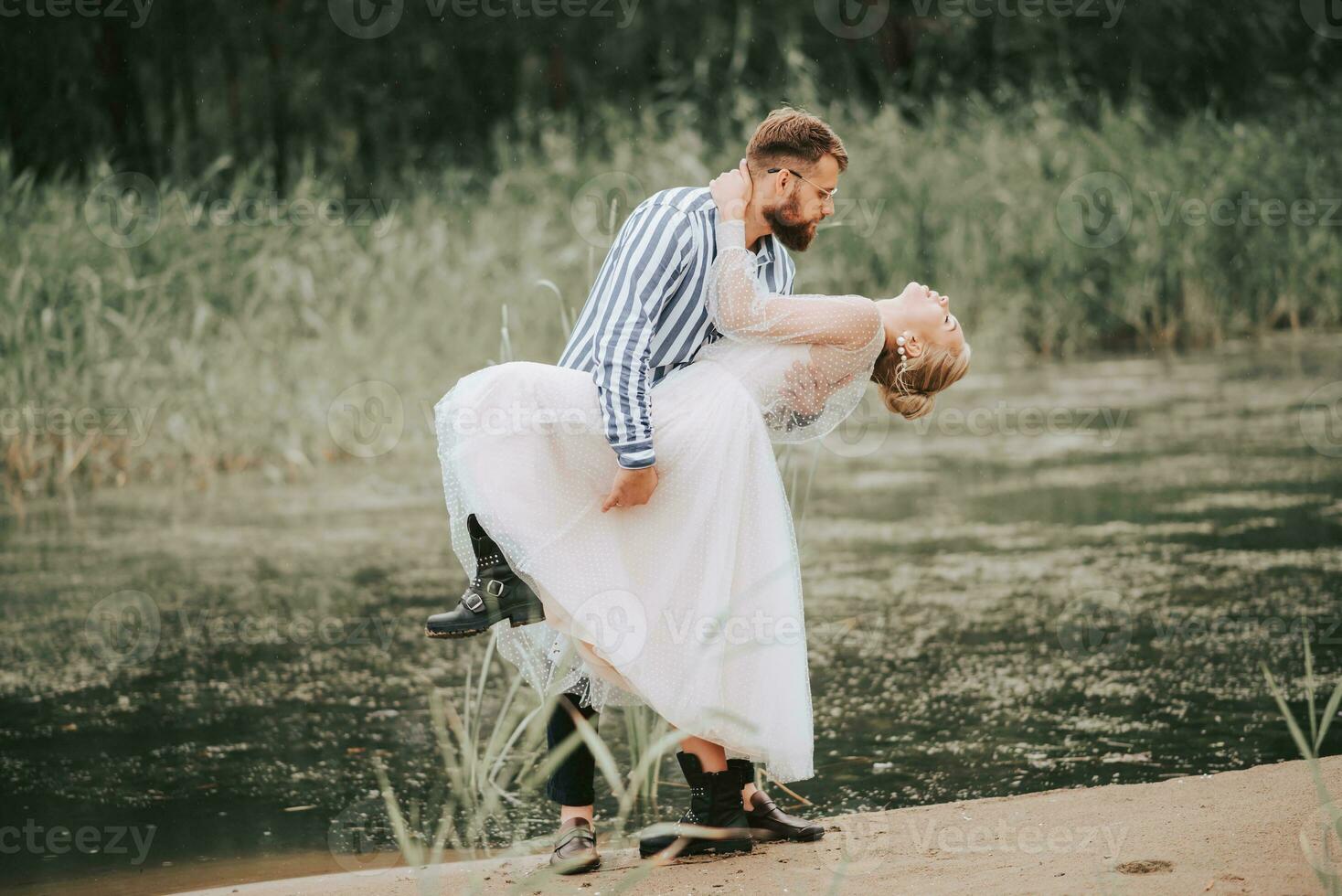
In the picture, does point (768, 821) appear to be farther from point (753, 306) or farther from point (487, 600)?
point (753, 306)

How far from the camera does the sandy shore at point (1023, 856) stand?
282cm

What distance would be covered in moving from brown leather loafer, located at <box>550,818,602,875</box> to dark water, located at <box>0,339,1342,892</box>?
0.41 meters

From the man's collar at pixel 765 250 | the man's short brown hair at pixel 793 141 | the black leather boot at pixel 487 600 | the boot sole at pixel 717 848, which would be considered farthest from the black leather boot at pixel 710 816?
the man's short brown hair at pixel 793 141

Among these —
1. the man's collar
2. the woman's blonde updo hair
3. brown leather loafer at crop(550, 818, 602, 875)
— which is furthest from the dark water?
the man's collar

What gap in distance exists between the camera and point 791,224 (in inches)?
126

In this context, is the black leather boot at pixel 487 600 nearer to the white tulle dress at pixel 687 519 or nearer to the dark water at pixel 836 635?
the white tulle dress at pixel 687 519

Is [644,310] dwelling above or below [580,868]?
above

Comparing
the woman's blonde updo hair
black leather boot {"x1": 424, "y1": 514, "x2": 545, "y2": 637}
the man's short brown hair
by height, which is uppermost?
the man's short brown hair

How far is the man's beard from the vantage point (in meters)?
3.19

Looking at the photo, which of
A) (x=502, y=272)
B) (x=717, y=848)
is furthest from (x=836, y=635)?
(x=502, y=272)

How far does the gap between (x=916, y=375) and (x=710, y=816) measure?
102cm

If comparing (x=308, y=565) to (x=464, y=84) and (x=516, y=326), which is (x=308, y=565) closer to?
(x=516, y=326)

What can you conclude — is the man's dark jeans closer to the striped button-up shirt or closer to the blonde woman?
the blonde woman

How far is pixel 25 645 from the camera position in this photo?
5.21 m
